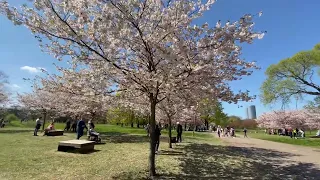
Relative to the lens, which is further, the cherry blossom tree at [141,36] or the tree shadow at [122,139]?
the tree shadow at [122,139]

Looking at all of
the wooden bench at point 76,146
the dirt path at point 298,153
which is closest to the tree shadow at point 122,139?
the wooden bench at point 76,146

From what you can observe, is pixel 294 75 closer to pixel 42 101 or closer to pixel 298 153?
pixel 298 153

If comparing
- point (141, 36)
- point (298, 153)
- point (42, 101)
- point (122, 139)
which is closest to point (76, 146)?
point (141, 36)

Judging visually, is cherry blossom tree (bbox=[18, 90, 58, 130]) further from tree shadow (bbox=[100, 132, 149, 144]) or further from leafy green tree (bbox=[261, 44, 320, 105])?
leafy green tree (bbox=[261, 44, 320, 105])

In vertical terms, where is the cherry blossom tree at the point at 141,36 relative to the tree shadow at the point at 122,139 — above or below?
above

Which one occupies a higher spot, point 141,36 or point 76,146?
point 141,36

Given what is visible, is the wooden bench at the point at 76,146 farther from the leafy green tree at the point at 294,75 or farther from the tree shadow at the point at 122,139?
the leafy green tree at the point at 294,75

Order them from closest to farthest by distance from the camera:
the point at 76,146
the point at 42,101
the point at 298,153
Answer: the point at 76,146
the point at 298,153
the point at 42,101

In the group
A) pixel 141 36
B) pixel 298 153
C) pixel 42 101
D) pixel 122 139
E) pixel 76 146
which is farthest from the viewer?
pixel 42 101

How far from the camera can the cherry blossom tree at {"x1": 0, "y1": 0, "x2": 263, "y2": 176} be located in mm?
6074

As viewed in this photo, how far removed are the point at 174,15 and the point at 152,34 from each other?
0.77 metres

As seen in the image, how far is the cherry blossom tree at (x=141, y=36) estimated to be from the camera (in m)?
6.07

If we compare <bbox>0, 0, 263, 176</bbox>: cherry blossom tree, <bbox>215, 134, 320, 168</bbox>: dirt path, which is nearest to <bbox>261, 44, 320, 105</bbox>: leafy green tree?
<bbox>215, 134, 320, 168</bbox>: dirt path

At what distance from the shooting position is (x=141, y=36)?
660 cm
